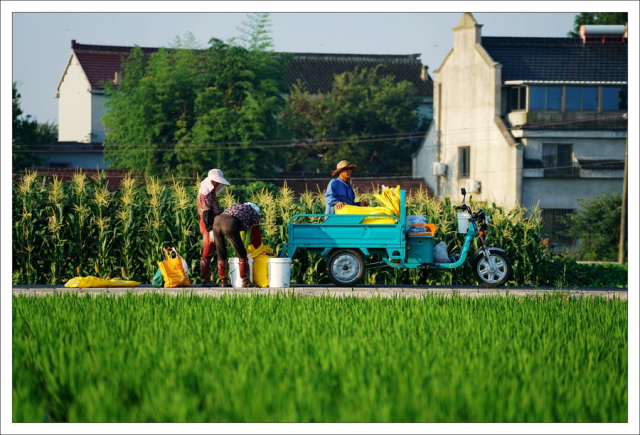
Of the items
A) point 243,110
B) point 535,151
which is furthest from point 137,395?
point 535,151

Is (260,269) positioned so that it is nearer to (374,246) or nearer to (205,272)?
(205,272)

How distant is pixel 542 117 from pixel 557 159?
236 cm

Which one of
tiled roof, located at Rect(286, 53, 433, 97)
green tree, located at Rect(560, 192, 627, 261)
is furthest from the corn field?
tiled roof, located at Rect(286, 53, 433, 97)

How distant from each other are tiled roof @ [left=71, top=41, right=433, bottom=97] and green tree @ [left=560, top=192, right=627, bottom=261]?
89.3 feet

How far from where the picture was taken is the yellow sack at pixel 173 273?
12234 millimetres

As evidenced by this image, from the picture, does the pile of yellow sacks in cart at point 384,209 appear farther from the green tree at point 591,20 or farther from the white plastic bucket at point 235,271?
the green tree at point 591,20

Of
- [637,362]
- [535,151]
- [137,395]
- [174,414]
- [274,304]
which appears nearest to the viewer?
[174,414]

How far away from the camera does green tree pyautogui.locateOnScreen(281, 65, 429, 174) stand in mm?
50750

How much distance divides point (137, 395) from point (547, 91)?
131 feet

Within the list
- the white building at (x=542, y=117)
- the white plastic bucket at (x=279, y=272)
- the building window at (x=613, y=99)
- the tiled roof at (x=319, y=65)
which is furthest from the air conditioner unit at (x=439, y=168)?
the white plastic bucket at (x=279, y=272)

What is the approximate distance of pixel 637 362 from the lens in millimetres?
5930

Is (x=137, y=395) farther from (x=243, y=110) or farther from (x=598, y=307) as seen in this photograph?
(x=243, y=110)

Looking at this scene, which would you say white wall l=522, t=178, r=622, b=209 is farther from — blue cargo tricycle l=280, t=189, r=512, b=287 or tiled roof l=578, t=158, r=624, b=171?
blue cargo tricycle l=280, t=189, r=512, b=287

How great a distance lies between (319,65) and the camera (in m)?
64.4
